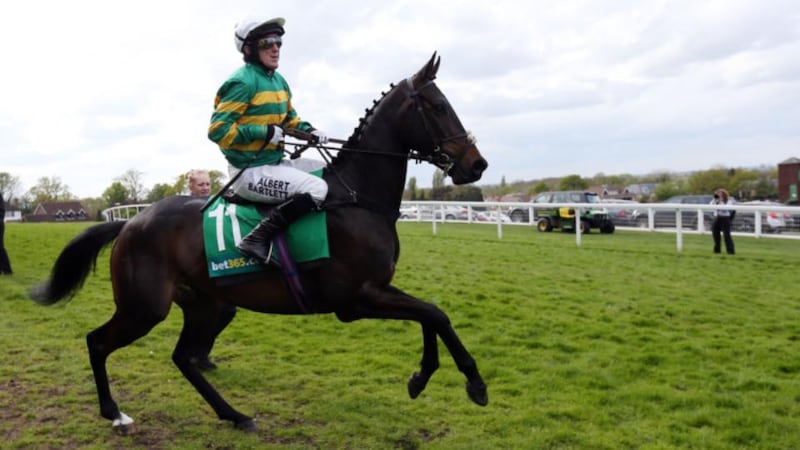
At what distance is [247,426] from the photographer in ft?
15.0

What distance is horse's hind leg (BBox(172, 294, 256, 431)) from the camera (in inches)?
183

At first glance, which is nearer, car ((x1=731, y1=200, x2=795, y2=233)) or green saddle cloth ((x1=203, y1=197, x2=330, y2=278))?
green saddle cloth ((x1=203, y1=197, x2=330, y2=278))

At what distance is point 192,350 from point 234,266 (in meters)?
1.12

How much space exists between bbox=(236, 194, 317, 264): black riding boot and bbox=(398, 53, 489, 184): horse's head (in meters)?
0.86

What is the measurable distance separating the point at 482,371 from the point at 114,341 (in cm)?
324

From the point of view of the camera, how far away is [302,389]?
5.57 meters

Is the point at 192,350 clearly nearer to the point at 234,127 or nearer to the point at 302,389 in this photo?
the point at 302,389

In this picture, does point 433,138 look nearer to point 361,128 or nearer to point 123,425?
point 361,128

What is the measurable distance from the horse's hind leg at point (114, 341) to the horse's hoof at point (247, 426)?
80 centimetres

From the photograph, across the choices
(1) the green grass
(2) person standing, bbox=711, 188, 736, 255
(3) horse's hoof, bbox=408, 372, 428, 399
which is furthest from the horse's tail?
(2) person standing, bbox=711, 188, 736, 255

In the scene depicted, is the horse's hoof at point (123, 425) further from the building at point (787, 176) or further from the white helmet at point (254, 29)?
the building at point (787, 176)

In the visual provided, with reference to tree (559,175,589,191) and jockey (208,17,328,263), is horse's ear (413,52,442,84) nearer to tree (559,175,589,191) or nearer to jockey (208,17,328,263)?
jockey (208,17,328,263)

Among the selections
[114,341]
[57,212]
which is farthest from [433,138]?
[57,212]

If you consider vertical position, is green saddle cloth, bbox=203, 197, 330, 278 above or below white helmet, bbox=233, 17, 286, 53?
below
